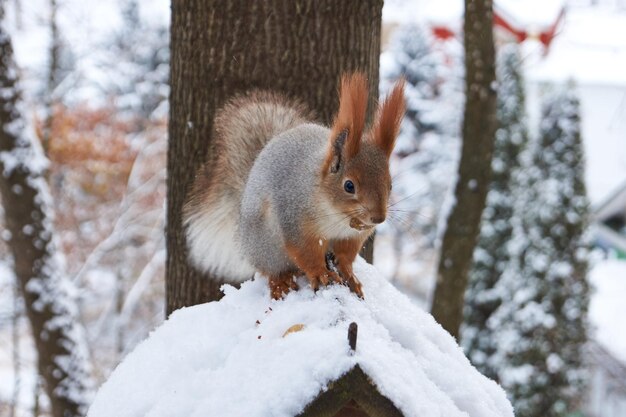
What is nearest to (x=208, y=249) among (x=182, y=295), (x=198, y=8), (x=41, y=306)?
(x=182, y=295)

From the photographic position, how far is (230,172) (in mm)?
1786

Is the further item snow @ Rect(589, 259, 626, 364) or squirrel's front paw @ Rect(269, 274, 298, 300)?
snow @ Rect(589, 259, 626, 364)

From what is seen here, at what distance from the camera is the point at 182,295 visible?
2156 mm

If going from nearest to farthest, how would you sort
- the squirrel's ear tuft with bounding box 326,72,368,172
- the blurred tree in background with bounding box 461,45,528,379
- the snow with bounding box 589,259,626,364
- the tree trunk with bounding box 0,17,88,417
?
the squirrel's ear tuft with bounding box 326,72,368,172 < the tree trunk with bounding box 0,17,88,417 < the blurred tree in background with bounding box 461,45,528,379 < the snow with bounding box 589,259,626,364

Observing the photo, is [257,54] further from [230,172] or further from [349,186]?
[349,186]

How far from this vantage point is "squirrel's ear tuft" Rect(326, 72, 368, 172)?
1295mm

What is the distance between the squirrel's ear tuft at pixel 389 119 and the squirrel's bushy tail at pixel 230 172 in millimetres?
457

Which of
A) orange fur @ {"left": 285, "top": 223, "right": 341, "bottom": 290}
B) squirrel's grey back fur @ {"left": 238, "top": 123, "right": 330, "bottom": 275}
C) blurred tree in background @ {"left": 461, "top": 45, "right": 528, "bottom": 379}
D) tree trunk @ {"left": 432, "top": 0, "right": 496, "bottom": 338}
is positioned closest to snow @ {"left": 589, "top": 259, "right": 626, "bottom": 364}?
blurred tree in background @ {"left": 461, "top": 45, "right": 528, "bottom": 379}

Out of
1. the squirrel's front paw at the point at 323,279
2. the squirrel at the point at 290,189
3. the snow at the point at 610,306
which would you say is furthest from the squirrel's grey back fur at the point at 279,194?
the snow at the point at 610,306

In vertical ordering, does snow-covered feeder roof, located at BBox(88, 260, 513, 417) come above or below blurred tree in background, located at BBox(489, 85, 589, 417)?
above

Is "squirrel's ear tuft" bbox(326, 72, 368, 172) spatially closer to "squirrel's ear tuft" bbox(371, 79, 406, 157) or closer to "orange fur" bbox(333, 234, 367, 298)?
"squirrel's ear tuft" bbox(371, 79, 406, 157)

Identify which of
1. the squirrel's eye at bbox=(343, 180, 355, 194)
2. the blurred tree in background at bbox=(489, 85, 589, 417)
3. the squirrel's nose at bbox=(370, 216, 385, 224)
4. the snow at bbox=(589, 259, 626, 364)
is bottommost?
the snow at bbox=(589, 259, 626, 364)

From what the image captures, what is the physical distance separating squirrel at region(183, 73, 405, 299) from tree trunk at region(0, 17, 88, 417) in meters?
1.84

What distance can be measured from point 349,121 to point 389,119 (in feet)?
0.28
